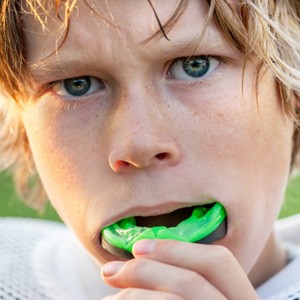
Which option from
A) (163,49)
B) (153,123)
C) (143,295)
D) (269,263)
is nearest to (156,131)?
(153,123)

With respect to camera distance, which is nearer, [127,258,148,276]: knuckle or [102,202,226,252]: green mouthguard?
[127,258,148,276]: knuckle

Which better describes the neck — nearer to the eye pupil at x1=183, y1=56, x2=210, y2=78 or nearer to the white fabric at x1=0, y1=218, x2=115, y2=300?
the white fabric at x1=0, y1=218, x2=115, y2=300

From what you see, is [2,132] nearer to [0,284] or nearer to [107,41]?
[0,284]

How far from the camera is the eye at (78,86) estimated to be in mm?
1354

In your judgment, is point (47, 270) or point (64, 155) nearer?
point (64, 155)

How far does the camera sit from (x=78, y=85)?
4.53 ft

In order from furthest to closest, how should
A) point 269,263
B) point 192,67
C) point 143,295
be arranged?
point 269,263
point 192,67
point 143,295

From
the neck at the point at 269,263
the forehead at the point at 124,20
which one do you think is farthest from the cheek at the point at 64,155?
the neck at the point at 269,263

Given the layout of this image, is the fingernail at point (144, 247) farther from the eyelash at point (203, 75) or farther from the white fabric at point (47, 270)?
the white fabric at point (47, 270)

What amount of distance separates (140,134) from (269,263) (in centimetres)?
44

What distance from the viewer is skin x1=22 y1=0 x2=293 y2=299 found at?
1.26 meters

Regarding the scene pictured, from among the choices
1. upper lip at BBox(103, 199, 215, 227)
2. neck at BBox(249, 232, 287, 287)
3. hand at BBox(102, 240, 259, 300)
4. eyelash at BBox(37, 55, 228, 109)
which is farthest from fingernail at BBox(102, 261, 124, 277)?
neck at BBox(249, 232, 287, 287)

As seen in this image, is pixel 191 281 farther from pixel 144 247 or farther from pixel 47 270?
pixel 47 270

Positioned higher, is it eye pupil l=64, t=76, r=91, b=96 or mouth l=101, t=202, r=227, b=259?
eye pupil l=64, t=76, r=91, b=96
